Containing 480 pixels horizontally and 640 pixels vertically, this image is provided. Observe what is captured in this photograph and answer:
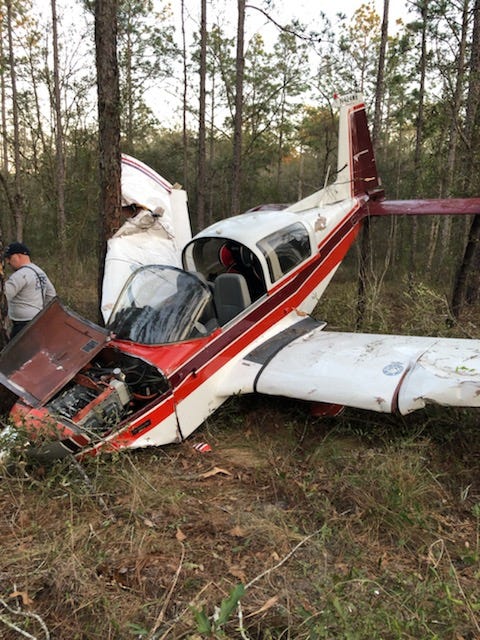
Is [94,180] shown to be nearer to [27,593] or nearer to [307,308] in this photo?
[307,308]

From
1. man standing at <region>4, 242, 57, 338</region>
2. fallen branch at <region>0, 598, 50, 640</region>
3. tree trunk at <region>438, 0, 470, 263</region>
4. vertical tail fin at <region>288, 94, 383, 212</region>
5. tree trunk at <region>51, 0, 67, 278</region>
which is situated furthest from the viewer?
tree trunk at <region>51, 0, 67, 278</region>

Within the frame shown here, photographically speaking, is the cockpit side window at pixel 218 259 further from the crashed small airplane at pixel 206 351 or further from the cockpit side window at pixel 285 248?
the cockpit side window at pixel 285 248

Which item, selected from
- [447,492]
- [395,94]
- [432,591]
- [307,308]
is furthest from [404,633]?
[395,94]

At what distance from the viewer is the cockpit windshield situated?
4.69 meters

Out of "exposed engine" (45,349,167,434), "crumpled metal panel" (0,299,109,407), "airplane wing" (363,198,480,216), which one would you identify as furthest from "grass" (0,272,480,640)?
"airplane wing" (363,198,480,216)

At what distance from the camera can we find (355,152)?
8.23m

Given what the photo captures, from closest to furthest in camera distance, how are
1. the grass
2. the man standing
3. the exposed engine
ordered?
the grass, the exposed engine, the man standing

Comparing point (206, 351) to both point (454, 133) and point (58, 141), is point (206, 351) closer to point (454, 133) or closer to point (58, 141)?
point (58, 141)

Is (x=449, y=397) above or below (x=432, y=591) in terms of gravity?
above

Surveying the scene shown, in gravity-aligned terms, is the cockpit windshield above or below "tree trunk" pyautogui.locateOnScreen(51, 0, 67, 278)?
below

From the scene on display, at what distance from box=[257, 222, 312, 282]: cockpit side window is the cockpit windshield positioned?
1.11 metres

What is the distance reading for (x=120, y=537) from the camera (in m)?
3.18

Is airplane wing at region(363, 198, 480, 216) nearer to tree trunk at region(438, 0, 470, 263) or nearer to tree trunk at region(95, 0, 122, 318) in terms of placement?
tree trunk at region(438, 0, 470, 263)

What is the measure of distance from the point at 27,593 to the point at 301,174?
91.2 ft
